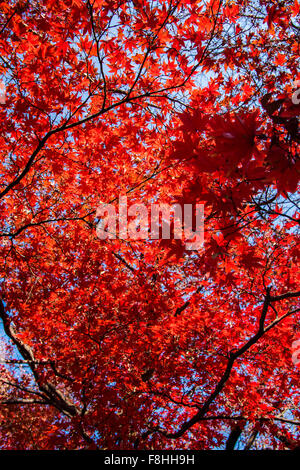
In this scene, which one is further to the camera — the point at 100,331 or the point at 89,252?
the point at 89,252

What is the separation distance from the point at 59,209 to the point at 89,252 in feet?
5.28

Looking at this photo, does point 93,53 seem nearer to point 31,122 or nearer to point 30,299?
point 31,122

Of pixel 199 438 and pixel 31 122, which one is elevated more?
pixel 31 122

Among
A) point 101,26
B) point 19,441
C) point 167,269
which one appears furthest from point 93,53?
point 19,441

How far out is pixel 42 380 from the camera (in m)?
5.18

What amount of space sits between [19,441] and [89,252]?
7.92 meters

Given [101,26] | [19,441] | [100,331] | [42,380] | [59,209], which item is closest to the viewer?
[101,26]

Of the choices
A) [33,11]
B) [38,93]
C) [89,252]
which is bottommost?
[89,252]

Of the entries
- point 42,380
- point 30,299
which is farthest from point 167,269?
point 42,380

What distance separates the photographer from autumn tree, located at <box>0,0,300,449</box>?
10.7 feet

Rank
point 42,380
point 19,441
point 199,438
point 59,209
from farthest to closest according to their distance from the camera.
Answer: point 19,441, point 59,209, point 199,438, point 42,380

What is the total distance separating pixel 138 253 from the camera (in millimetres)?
5973

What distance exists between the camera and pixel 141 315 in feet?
15.0

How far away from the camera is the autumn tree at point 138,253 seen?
3.27 m
